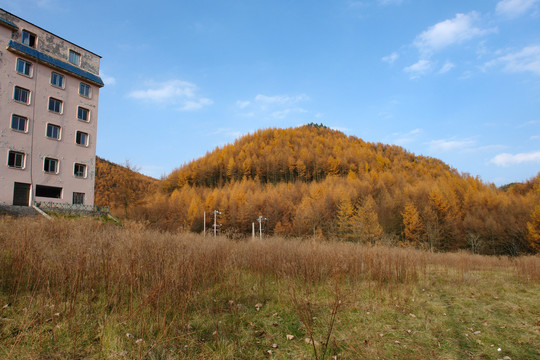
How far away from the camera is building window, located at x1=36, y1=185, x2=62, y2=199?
25459 millimetres

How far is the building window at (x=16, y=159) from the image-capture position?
2378 cm

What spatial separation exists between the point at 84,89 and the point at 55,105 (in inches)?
135

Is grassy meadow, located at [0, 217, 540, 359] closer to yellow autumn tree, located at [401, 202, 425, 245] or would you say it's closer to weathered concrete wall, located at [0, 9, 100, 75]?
weathered concrete wall, located at [0, 9, 100, 75]

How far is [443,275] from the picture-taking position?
1275 centimetres

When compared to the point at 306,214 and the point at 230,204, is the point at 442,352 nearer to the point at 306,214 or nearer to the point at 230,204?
the point at 306,214

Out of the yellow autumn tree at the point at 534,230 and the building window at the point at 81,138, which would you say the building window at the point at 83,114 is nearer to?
the building window at the point at 81,138

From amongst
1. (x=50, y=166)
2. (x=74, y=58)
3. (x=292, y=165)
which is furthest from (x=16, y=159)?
(x=292, y=165)

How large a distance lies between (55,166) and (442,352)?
103ft

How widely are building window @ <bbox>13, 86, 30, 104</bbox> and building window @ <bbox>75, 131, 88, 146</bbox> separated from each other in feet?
15.5

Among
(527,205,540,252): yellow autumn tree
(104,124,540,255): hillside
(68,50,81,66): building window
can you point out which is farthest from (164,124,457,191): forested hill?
(68,50,81,66): building window

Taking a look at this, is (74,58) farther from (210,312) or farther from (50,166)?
(210,312)

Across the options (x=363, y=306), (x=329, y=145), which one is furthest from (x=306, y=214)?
(x=329, y=145)

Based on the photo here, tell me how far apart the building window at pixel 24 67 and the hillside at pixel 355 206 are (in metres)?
15.9

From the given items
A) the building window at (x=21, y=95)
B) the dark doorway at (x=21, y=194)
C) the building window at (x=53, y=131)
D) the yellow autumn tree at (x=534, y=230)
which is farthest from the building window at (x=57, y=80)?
the yellow autumn tree at (x=534, y=230)
